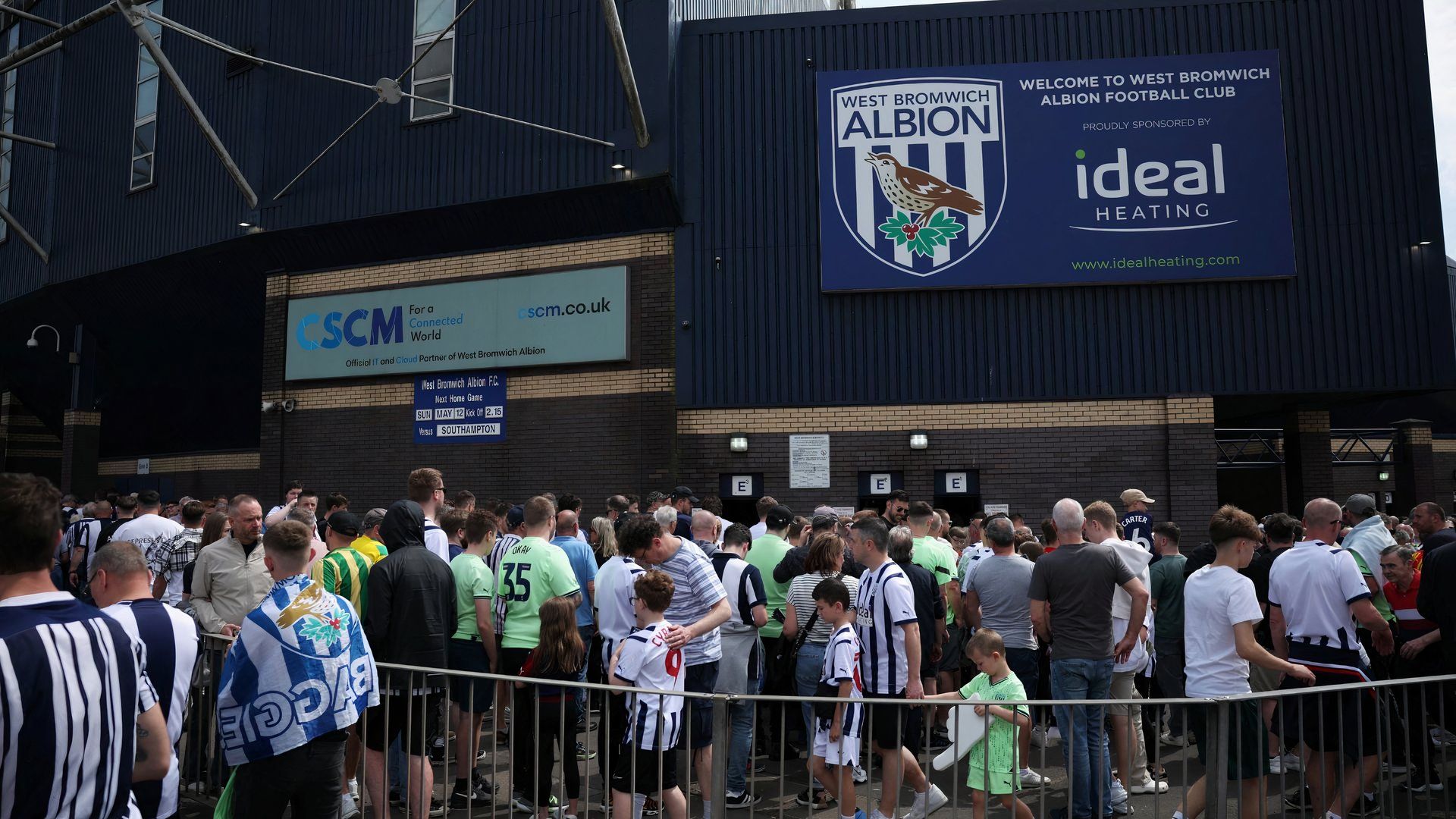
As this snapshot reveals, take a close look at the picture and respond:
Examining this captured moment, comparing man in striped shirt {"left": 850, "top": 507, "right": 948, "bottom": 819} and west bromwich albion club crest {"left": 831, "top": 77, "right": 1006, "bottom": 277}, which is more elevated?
west bromwich albion club crest {"left": 831, "top": 77, "right": 1006, "bottom": 277}

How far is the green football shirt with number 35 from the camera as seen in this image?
673 centimetres

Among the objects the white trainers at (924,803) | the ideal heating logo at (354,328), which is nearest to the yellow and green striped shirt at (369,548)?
the white trainers at (924,803)

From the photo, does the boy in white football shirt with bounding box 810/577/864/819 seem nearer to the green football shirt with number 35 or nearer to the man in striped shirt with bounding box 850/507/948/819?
the man in striped shirt with bounding box 850/507/948/819

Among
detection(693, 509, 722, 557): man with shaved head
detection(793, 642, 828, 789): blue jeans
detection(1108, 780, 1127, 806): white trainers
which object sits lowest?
detection(1108, 780, 1127, 806): white trainers

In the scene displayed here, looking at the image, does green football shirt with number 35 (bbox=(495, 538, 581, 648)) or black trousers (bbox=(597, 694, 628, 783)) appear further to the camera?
green football shirt with number 35 (bbox=(495, 538, 581, 648))

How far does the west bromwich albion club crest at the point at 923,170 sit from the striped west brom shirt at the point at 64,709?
44.7 ft

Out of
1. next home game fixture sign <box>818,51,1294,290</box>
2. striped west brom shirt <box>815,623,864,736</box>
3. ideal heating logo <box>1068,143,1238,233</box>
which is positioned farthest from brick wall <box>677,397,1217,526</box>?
striped west brom shirt <box>815,623,864,736</box>

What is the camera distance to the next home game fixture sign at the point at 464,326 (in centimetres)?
1611

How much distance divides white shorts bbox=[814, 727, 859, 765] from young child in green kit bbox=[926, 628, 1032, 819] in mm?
542

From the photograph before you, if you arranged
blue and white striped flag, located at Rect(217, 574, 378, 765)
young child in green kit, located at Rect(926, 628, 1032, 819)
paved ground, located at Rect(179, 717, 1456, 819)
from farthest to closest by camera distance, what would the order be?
1. paved ground, located at Rect(179, 717, 1456, 819)
2. young child in green kit, located at Rect(926, 628, 1032, 819)
3. blue and white striped flag, located at Rect(217, 574, 378, 765)

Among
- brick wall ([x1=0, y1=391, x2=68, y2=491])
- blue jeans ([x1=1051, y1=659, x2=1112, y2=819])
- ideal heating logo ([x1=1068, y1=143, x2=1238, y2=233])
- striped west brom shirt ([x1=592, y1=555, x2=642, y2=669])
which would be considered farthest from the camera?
brick wall ([x1=0, y1=391, x2=68, y2=491])

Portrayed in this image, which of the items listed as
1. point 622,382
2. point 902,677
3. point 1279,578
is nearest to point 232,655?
point 902,677

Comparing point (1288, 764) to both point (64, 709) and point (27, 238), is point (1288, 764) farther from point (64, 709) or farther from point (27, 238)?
point (27, 238)

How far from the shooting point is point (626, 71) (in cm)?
1445
